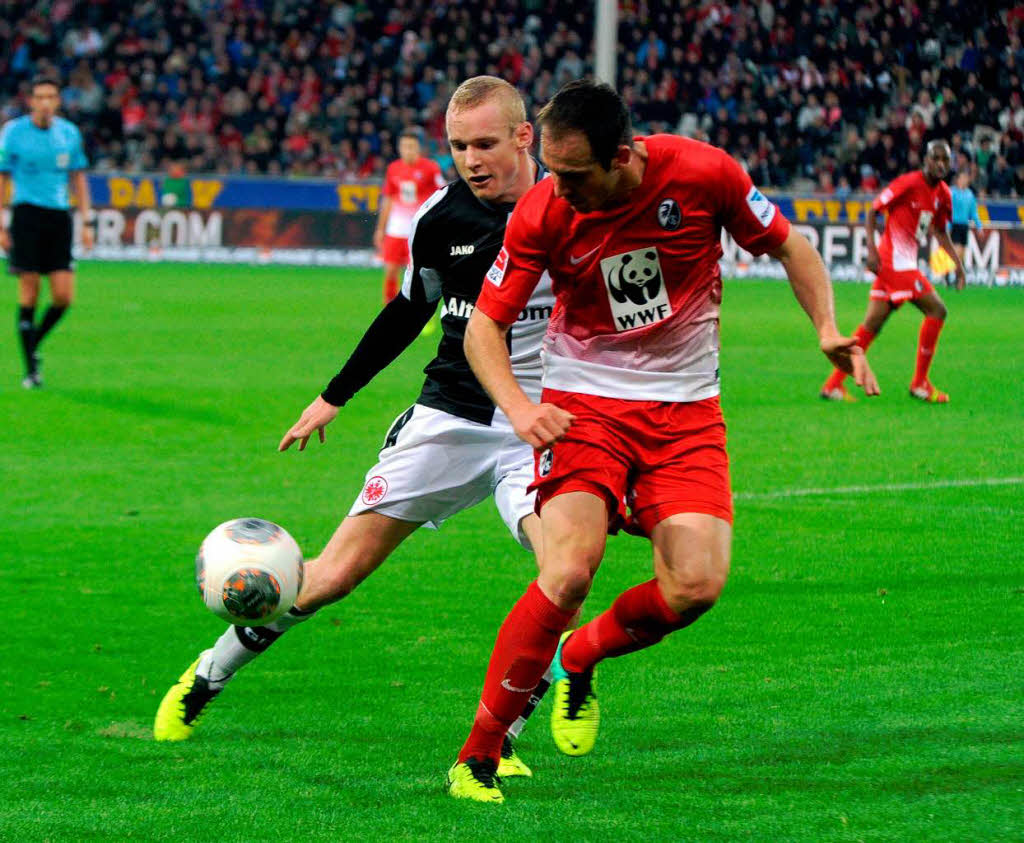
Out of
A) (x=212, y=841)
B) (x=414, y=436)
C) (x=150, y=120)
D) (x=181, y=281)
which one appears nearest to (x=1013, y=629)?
(x=414, y=436)

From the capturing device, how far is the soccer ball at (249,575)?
15.5 ft

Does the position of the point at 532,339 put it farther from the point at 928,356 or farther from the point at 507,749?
the point at 928,356

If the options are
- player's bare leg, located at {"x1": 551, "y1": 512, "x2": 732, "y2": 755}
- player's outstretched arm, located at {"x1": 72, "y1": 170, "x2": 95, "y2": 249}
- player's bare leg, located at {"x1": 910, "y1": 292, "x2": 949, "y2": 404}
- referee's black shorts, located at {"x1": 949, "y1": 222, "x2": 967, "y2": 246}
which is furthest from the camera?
referee's black shorts, located at {"x1": 949, "y1": 222, "x2": 967, "y2": 246}

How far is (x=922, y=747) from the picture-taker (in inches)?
185

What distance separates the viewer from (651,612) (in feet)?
14.5

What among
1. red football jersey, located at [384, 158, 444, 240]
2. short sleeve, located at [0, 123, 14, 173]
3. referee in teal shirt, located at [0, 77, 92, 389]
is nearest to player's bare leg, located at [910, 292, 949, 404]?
referee in teal shirt, located at [0, 77, 92, 389]

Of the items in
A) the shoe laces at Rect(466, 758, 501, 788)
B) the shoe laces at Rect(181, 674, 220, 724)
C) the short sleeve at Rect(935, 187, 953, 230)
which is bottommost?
the shoe laces at Rect(181, 674, 220, 724)

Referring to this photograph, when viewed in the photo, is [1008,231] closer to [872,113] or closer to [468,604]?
[872,113]

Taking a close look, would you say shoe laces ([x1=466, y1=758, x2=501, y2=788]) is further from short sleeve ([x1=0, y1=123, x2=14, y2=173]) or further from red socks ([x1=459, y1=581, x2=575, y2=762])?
short sleeve ([x1=0, y1=123, x2=14, y2=173])

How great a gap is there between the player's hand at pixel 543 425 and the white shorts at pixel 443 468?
0.78 meters

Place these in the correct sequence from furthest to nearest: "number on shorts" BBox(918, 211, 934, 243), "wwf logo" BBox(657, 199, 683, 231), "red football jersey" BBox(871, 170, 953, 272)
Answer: "number on shorts" BBox(918, 211, 934, 243) < "red football jersey" BBox(871, 170, 953, 272) < "wwf logo" BBox(657, 199, 683, 231)

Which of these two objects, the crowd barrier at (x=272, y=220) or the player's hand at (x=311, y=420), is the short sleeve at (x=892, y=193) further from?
the crowd barrier at (x=272, y=220)

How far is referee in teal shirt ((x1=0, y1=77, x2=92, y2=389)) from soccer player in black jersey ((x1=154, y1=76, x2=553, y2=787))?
8711 millimetres

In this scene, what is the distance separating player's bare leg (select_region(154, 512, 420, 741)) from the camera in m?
4.93
